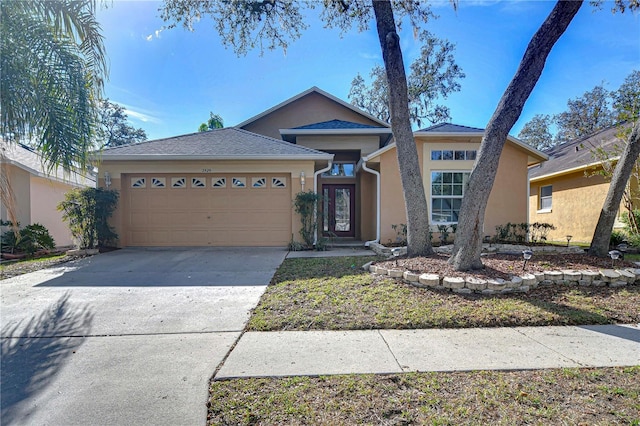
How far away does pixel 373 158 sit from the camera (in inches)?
404

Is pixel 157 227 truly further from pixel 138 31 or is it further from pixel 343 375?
pixel 343 375

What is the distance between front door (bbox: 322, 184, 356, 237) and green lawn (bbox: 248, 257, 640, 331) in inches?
290

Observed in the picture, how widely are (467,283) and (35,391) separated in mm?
5458

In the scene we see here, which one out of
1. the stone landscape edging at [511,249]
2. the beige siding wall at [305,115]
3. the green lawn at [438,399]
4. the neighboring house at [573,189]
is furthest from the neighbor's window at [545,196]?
the green lawn at [438,399]

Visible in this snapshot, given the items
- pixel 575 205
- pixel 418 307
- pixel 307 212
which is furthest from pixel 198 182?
pixel 575 205

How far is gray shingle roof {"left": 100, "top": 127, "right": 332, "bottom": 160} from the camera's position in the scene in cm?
987

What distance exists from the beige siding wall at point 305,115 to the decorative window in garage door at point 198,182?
5327 millimetres

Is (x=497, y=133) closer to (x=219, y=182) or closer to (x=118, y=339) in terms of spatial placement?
(x=118, y=339)

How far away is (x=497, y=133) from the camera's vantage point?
17.0 ft

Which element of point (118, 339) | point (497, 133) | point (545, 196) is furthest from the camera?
point (545, 196)

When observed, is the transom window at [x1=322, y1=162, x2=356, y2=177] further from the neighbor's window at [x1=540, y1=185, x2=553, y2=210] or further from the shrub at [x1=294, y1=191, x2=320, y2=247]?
the neighbor's window at [x1=540, y1=185, x2=553, y2=210]

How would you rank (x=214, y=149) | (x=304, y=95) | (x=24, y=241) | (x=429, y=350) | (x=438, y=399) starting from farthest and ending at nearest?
(x=304, y=95), (x=214, y=149), (x=24, y=241), (x=429, y=350), (x=438, y=399)

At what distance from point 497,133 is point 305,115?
35.9ft

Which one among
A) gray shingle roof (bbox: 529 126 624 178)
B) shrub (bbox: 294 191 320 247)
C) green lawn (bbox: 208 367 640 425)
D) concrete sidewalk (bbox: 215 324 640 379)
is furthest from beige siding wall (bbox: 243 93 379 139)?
green lawn (bbox: 208 367 640 425)
